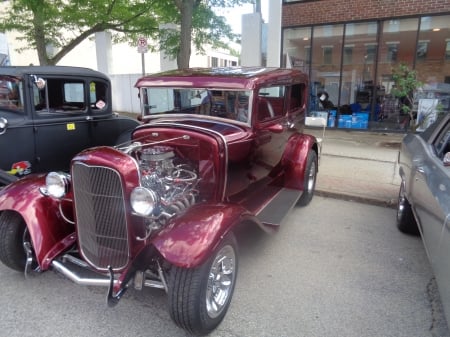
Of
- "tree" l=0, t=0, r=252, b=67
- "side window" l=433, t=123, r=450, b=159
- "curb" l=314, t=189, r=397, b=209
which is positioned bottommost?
"curb" l=314, t=189, r=397, b=209

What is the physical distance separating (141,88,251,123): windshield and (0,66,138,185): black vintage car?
1762 millimetres

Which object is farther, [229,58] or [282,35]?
[229,58]

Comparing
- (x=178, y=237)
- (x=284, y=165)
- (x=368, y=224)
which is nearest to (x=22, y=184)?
(x=178, y=237)

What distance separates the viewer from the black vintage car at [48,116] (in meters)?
4.63

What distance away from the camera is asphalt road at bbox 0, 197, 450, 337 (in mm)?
2627

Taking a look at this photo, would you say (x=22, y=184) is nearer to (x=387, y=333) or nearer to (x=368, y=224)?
(x=387, y=333)

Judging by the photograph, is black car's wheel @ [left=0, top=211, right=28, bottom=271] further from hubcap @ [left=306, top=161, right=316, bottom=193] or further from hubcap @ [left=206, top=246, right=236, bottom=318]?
hubcap @ [left=306, top=161, right=316, bottom=193]

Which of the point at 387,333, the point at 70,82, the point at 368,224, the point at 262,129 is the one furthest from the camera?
the point at 70,82

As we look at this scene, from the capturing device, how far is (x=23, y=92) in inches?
184

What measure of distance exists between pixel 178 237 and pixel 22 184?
174 centimetres

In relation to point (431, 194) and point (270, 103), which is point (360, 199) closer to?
point (270, 103)

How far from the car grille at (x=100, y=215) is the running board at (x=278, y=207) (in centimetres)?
139

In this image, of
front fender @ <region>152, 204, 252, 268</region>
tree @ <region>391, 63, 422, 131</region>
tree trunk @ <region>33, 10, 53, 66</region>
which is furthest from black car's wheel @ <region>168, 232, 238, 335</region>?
tree trunk @ <region>33, 10, 53, 66</region>

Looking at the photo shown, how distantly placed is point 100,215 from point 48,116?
116 inches
